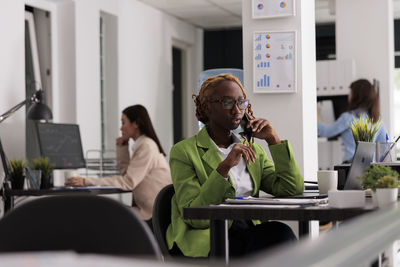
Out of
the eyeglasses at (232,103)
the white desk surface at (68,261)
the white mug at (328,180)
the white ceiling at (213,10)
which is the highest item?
the white ceiling at (213,10)

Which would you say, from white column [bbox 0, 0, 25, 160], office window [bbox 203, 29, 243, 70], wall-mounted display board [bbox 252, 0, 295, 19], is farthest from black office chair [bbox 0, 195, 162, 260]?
office window [bbox 203, 29, 243, 70]

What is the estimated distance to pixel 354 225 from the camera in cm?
79

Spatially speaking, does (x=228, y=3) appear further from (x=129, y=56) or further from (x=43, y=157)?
(x=43, y=157)

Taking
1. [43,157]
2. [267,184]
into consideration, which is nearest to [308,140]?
[267,184]

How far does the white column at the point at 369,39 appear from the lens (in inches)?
338

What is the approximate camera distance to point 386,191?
2352 mm

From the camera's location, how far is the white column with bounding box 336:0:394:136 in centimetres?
859

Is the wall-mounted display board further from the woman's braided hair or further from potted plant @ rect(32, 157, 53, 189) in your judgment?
potted plant @ rect(32, 157, 53, 189)

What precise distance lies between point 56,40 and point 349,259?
23.9 ft

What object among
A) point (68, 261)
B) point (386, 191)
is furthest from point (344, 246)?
point (386, 191)

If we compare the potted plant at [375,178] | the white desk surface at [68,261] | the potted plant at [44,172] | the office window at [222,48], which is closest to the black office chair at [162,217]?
the potted plant at [375,178]

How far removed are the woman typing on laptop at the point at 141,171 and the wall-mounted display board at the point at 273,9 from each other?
5.60 ft

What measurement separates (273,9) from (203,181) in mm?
1841

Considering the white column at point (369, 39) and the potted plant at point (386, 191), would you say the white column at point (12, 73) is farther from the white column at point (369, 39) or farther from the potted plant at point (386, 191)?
the potted plant at point (386, 191)
